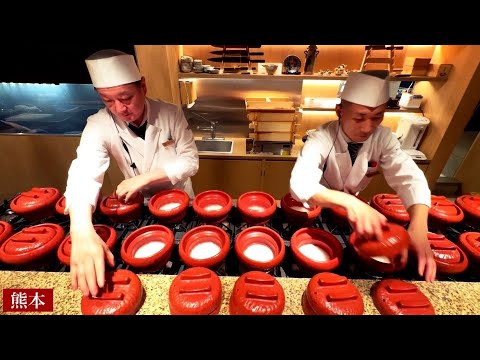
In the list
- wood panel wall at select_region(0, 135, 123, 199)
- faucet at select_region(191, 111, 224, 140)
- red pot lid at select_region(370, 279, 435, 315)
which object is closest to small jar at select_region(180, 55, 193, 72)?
faucet at select_region(191, 111, 224, 140)

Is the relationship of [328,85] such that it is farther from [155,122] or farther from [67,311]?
[67,311]

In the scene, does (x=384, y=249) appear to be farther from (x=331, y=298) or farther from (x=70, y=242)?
(x=70, y=242)

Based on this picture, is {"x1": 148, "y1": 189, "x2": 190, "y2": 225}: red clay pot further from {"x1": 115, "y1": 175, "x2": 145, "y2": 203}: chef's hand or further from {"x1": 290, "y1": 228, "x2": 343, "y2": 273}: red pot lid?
{"x1": 290, "y1": 228, "x2": 343, "y2": 273}: red pot lid

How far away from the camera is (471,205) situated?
1.35 meters

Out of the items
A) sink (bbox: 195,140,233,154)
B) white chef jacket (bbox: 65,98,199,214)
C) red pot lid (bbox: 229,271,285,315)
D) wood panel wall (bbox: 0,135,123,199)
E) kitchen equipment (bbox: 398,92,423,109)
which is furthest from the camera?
sink (bbox: 195,140,233,154)

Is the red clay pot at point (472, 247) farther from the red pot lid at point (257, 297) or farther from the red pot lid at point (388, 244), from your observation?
the red pot lid at point (257, 297)

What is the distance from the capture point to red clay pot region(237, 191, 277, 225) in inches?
49.6

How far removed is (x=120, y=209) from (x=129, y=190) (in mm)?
113

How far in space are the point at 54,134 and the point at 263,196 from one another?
3.83 metres

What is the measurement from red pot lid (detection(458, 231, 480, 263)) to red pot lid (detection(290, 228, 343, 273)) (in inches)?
22.6

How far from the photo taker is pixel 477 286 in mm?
1025

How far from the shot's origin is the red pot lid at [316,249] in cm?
100

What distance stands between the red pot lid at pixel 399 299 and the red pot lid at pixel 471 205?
742 mm
